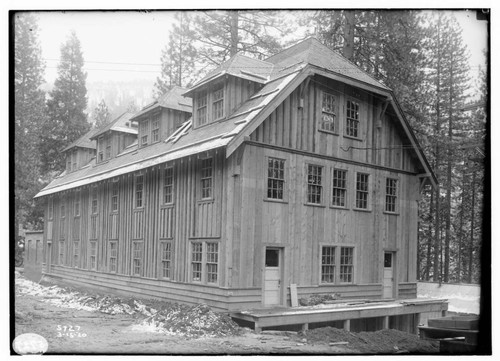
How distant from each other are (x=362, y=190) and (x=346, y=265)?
96.8 inches

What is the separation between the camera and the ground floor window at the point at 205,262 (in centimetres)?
1675

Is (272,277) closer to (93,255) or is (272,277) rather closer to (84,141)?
(84,141)

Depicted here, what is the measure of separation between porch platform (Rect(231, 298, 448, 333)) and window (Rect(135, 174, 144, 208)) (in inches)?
257

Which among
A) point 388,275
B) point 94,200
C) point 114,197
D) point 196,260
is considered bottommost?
point 388,275

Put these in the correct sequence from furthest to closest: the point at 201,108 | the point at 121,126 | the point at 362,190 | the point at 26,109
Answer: the point at 121,126 → the point at 362,190 → the point at 201,108 → the point at 26,109

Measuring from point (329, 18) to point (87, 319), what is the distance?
10.3 m

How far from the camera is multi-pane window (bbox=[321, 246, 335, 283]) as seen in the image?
1817cm

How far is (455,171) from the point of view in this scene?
1620 centimetres

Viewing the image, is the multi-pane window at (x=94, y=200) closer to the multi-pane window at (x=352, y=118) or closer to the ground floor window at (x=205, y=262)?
the ground floor window at (x=205, y=262)

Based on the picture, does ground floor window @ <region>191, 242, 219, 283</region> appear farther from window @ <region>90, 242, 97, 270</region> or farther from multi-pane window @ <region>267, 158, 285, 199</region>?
window @ <region>90, 242, 97, 270</region>

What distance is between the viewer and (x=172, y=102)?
20719 mm

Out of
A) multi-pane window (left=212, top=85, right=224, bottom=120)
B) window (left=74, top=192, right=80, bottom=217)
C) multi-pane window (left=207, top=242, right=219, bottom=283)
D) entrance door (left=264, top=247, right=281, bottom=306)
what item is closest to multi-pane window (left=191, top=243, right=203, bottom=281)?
multi-pane window (left=207, top=242, right=219, bottom=283)

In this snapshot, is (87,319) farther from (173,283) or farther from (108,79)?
(108,79)

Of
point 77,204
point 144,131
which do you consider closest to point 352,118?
point 144,131
